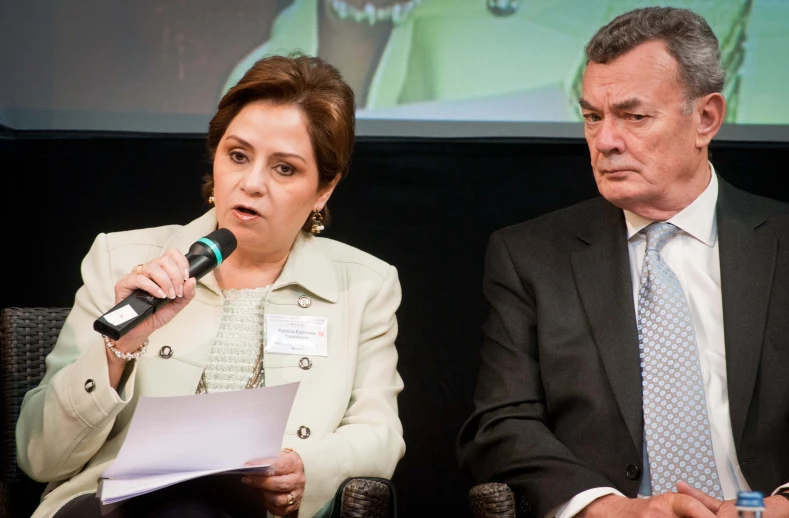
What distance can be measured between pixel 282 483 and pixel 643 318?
108cm

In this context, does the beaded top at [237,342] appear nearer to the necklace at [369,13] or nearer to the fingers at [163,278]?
the fingers at [163,278]

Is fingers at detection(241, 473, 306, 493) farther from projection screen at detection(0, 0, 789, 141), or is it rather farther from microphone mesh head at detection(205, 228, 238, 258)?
projection screen at detection(0, 0, 789, 141)

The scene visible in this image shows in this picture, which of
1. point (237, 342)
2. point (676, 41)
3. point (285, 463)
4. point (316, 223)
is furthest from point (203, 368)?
point (676, 41)

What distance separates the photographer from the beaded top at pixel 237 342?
2846mm

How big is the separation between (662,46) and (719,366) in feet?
2.93

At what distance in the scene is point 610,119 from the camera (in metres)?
2.93

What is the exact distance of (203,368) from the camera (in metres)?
2.82

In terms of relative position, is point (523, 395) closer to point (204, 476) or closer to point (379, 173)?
point (204, 476)

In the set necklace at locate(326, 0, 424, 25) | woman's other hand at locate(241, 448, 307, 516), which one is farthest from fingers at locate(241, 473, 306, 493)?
necklace at locate(326, 0, 424, 25)

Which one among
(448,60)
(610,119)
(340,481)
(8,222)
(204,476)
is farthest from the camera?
(448,60)

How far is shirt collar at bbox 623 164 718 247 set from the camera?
2988 mm

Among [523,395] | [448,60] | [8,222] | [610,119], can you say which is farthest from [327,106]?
[8,222]

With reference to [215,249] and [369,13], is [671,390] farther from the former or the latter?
[369,13]

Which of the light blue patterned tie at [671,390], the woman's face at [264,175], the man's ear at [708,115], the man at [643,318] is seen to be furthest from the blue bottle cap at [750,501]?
the woman's face at [264,175]
